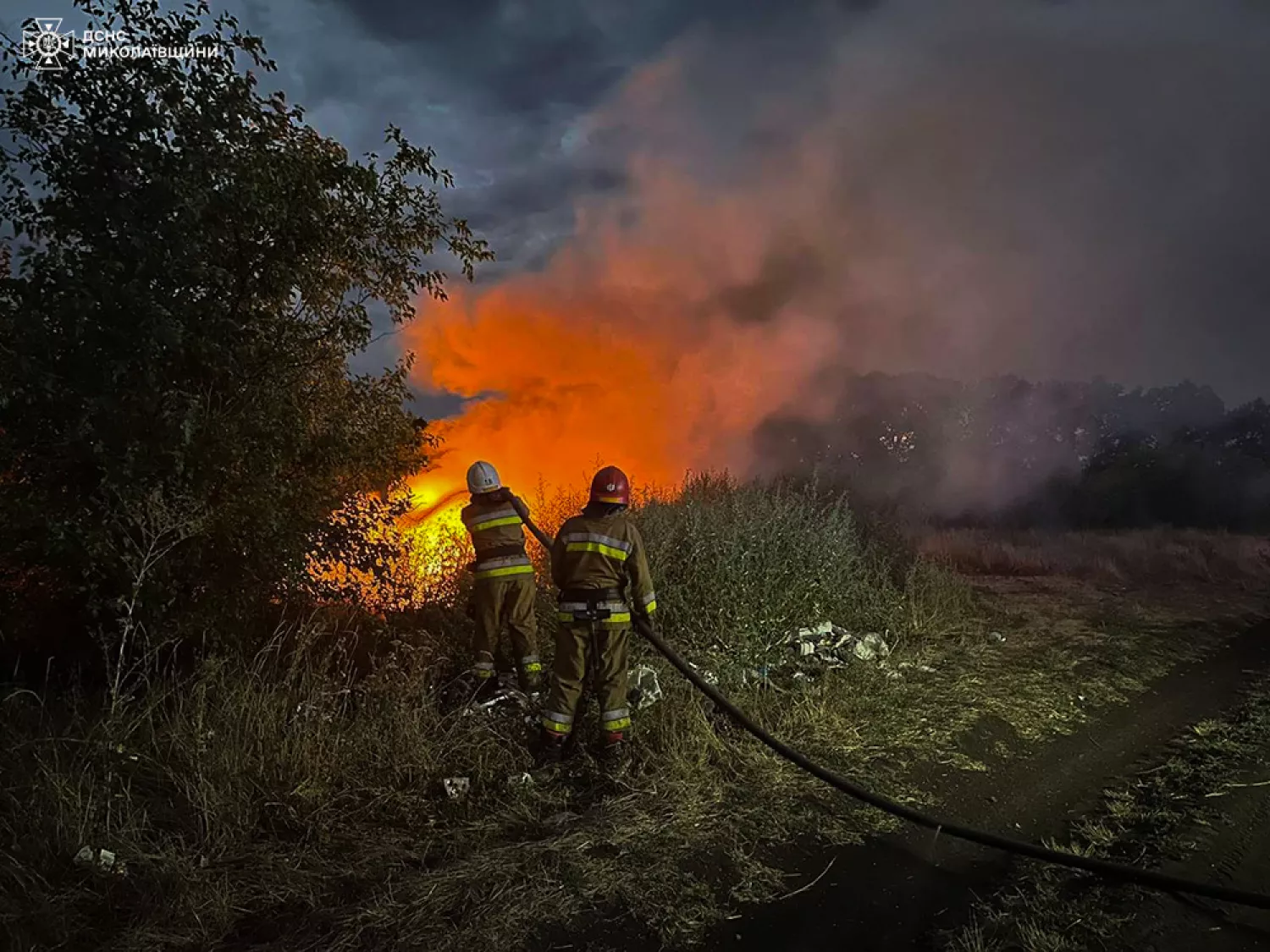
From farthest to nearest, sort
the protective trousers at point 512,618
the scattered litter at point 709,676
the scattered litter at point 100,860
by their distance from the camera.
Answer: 1. the scattered litter at point 709,676
2. the protective trousers at point 512,618
3. the scattered litter at point 100,860

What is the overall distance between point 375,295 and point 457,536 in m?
2.83

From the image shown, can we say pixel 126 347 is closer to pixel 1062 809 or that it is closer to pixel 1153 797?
pixel 1062 809

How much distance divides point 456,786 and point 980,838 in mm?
3163

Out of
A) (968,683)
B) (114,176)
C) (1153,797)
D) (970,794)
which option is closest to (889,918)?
(970,794)

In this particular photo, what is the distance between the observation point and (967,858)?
4.30 metres

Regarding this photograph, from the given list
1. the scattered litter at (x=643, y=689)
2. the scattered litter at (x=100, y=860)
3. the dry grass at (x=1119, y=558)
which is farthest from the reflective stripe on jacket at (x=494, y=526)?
the dry grass at (x=1119, y=558)

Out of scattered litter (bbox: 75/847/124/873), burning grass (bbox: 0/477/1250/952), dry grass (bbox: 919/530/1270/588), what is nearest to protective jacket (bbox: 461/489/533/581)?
burning grass (bbox: 0/477/1250/952)

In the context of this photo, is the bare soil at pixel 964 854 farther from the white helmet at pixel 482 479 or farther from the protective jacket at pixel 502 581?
the white helmet at pixel 482 479

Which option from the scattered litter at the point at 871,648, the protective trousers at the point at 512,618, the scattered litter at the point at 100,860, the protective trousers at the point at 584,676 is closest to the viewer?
the scattered litter at the point at 100,860

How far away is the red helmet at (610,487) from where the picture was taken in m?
5.61

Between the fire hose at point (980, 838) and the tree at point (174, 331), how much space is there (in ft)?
10.5

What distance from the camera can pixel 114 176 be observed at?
5281 mm

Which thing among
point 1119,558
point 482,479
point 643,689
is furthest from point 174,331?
point 1119,558

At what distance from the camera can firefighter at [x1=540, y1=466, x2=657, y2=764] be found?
5.46 metres
